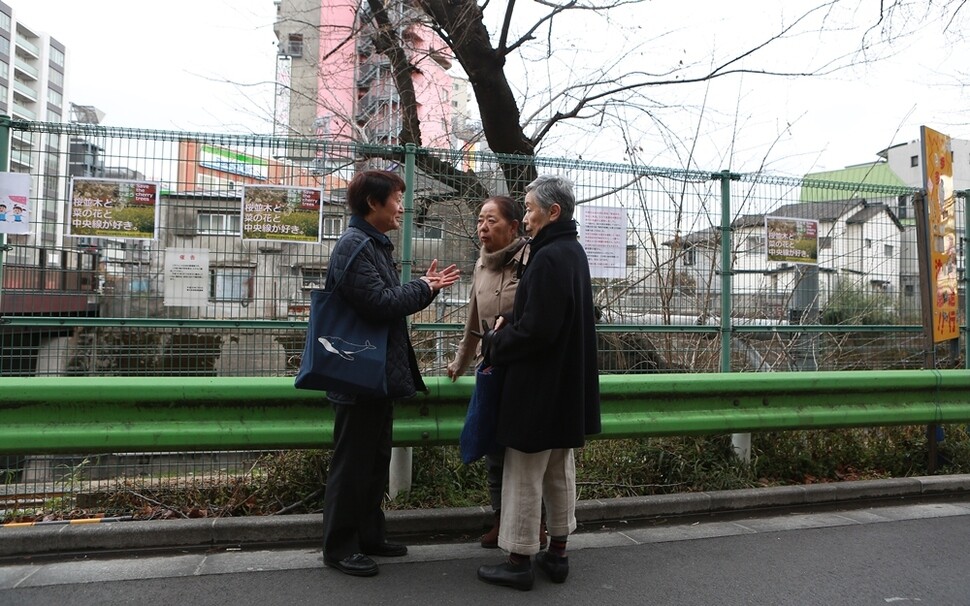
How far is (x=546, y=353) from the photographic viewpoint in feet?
10.5

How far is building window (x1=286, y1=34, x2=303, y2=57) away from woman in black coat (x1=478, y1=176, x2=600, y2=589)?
8116mm

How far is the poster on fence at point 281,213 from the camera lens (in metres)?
4.73

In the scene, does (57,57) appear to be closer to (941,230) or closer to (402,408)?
(402,408)

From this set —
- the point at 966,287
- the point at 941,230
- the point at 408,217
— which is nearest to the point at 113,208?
the point at 408,217

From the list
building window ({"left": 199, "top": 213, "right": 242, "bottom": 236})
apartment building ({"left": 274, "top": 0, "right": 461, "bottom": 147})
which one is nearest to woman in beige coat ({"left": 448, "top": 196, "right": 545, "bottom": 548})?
building window ({"left": 199, "top": 213, "right": 242, "bottom": 236})

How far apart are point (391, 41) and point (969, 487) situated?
7850mm

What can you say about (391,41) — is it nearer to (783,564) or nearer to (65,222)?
(65,222)

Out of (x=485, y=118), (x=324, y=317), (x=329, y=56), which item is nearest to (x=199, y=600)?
(x=324, y=317)

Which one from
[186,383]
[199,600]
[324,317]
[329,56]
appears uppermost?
[329,56]

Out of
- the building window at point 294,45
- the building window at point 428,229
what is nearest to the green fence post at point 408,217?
the building window at point 428,229

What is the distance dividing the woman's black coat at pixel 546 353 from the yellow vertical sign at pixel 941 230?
4.27 meters

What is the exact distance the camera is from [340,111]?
32.4 ft

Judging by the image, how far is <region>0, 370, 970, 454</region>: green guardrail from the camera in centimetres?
365

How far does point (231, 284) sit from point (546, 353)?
2611 millimetres
